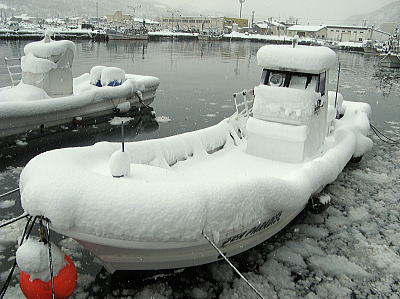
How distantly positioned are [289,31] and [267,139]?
97.2m

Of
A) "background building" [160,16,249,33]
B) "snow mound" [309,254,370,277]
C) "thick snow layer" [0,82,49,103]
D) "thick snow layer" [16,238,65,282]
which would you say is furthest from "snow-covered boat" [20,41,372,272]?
"background building" [160,16,249,33]

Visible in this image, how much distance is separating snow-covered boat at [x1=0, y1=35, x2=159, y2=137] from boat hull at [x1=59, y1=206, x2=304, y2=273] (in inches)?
306

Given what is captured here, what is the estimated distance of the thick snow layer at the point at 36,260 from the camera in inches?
132

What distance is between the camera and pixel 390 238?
18.9ft

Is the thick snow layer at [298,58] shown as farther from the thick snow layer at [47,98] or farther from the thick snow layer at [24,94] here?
the thick snow layer at [24,94]

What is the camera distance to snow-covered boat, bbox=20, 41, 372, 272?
337cm

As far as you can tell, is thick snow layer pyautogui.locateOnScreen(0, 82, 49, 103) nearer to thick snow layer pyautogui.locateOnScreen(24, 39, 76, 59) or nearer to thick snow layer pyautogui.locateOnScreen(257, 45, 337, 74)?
thick snow layer pyautogui.locateOnScreen(24, 39, 76, 59)

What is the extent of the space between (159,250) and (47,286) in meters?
1.13

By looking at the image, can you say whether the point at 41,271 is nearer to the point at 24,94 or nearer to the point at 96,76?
the point at 24,94

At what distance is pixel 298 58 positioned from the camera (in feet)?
21.0

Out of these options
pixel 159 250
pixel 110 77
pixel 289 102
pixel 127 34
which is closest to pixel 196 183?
pixel 159 250

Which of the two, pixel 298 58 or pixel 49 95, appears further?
pixel 49 95

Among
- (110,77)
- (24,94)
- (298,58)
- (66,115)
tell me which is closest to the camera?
(298,58)

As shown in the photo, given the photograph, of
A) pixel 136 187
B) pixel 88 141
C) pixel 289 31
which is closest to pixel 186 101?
pixel 88 141
